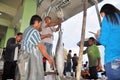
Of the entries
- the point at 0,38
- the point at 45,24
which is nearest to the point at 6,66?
the point at 45,24

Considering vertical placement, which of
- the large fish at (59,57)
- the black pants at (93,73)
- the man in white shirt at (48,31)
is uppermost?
the man in white shirt at (48,31)

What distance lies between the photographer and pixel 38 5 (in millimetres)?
9578

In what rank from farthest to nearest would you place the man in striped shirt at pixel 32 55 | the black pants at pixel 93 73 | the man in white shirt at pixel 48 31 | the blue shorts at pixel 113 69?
the black pants at pixel 93 73 < the man in white shirt at pixel 48 31 < the man in striped shirt at pixel 32 55 < the blue shorts at pixel 113 69

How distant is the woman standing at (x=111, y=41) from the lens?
252cm

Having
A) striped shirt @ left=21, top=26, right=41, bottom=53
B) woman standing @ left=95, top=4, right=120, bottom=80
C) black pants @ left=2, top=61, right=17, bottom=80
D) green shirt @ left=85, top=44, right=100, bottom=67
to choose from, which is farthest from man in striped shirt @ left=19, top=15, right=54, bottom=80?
green shirt @ left=85, top=44, right=100, bottom=67

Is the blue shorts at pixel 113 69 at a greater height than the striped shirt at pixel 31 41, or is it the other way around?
the striped shirt at pixel 31 41

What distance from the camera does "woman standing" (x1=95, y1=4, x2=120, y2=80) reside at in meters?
2.52

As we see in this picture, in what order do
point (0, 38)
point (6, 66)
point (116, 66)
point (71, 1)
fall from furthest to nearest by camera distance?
point (0, 38) < point (71, 1) < point (6, 66) < point (116, 66)

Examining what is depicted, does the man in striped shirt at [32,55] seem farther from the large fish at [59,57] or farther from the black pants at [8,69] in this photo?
the black pants at [8,69]

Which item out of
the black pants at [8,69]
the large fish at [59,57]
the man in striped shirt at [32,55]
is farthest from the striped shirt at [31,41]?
the black pants at [8,69]

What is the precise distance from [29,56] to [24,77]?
0.34 meters

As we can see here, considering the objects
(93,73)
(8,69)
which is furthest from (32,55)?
(93,73)

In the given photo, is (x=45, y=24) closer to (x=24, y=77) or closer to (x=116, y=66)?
(x=24, y=77)

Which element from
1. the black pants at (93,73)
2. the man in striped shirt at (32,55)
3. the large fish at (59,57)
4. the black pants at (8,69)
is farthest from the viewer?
the black pants at (93,73)
